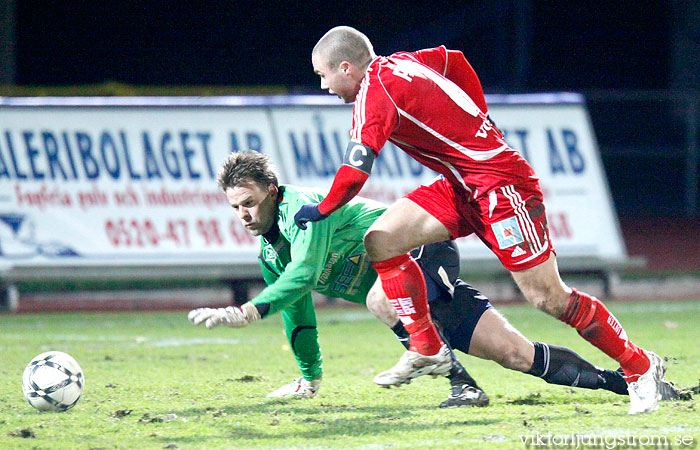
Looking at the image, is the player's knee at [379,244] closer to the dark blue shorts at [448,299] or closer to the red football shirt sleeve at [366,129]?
the red football shirt sleeve at [366,129]

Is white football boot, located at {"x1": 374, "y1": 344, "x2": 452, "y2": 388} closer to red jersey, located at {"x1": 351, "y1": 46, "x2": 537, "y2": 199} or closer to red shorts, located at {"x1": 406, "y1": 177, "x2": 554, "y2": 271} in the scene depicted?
red shorts, located at {"x1": 406, "y1": 177, "x2": 554, "y2": 271}

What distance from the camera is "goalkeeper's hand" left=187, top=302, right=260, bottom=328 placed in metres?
4.51

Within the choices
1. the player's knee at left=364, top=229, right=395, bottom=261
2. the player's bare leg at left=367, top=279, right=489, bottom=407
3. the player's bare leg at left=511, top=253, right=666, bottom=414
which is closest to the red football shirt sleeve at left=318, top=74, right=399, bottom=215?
the player's knee at left=364, top=229, right=395, bottom=261

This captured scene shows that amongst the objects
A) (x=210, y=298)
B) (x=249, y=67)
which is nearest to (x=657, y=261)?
(x=210, y=298)

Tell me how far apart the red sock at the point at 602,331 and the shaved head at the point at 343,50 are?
153 cm

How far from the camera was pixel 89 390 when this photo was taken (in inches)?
247

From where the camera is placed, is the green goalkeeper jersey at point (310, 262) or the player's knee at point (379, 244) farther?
the player's knee at point (379, 244)

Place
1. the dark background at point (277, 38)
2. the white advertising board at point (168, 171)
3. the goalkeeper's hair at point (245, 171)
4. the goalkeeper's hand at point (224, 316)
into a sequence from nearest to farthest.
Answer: the goalkeeper's hand at point (224, 316) < the goalkeeper's hair at point (245, 171) < the white advertising board at point (168, 171) < the dark background at point (277, 38)

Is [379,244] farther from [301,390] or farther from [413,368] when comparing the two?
[301,390]

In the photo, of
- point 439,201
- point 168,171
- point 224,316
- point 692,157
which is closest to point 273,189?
point 439,201

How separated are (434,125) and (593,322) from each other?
1.22 meters

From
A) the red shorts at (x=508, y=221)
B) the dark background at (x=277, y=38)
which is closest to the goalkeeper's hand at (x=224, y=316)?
the red shorts at (x=508, y=221)

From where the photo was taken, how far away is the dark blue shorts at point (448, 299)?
5535mm

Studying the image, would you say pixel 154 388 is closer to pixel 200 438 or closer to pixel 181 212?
pixel 200 438
